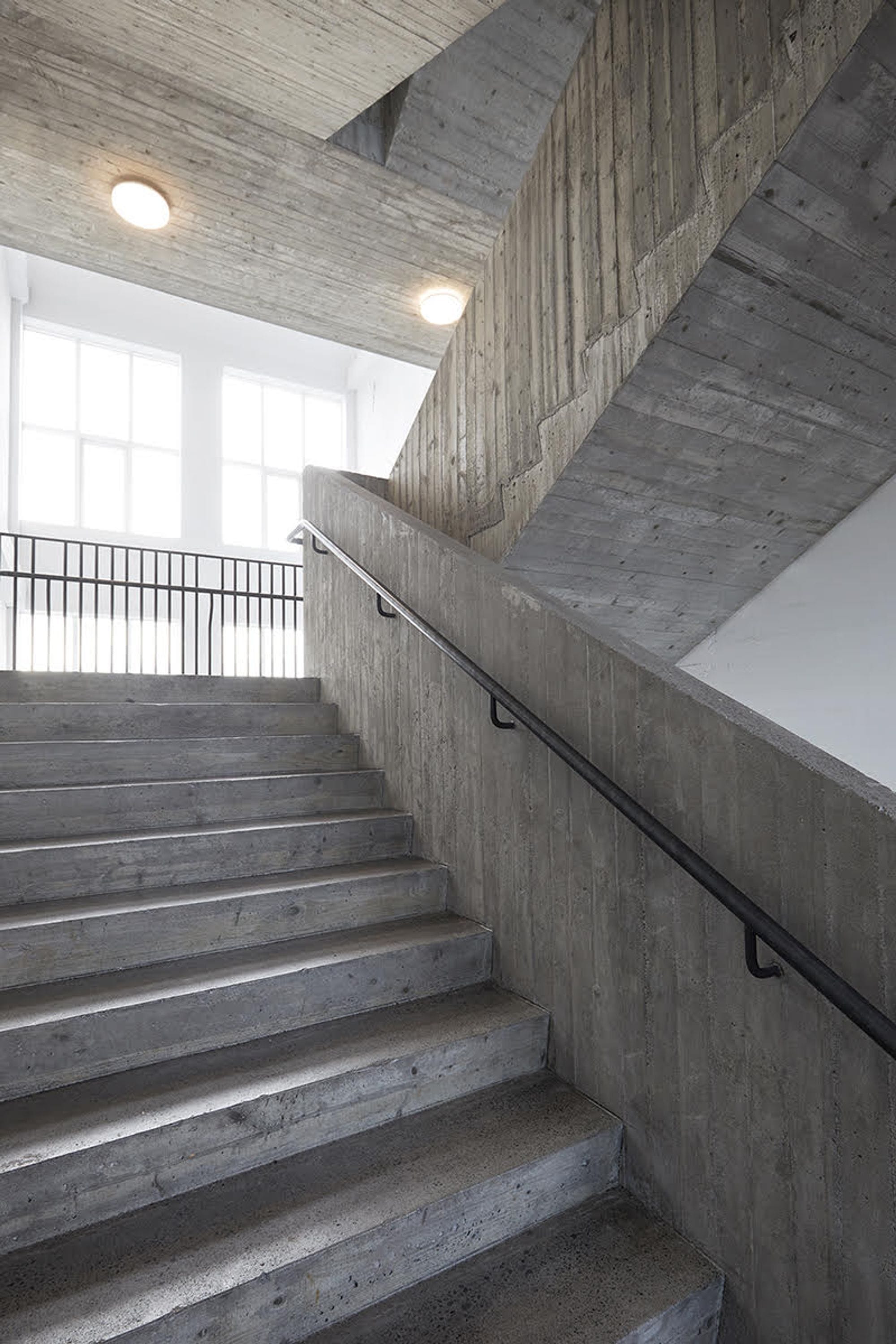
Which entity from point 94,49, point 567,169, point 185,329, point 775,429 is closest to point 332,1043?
point 775,429

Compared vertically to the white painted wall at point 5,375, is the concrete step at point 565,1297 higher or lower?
lower

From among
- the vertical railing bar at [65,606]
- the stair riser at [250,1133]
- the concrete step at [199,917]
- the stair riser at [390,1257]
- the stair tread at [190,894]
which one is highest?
the vertical railing bar at [65,606]

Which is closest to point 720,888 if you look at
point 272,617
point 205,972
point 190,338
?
point 205,972

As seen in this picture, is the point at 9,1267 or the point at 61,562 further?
the point at 61,562

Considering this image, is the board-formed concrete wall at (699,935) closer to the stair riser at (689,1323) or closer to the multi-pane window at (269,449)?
the stair riser at (689,1323)

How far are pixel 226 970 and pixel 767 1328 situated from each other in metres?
1.38

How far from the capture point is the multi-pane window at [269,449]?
34.2ft

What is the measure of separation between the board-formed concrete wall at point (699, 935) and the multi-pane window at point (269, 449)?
28.0ft

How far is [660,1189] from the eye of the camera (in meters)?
1.67

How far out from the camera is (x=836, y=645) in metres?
3.60

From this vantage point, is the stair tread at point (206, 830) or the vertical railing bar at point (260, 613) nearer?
the stair tread at point (206, 830)

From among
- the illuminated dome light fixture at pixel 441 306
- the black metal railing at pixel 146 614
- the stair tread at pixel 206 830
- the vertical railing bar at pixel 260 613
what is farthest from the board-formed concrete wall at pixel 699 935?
the black metal railing at pixel 146 614

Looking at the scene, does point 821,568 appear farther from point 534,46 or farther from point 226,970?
point 226,970

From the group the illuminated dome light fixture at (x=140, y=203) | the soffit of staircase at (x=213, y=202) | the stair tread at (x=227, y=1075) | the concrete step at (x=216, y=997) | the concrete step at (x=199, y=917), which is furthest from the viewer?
the illuminated dome light fixture at (x=140, y=203)
